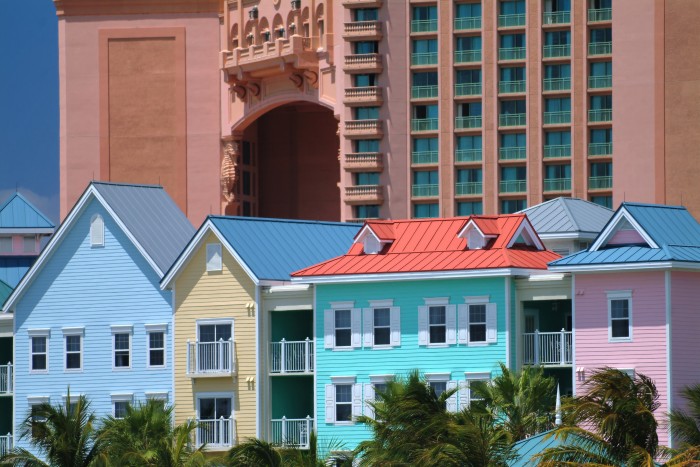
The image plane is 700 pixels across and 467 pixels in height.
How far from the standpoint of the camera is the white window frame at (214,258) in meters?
89.9

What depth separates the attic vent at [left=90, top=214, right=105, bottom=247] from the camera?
94000 millimetres

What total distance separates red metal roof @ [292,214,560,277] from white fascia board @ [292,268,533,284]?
19 centimetres

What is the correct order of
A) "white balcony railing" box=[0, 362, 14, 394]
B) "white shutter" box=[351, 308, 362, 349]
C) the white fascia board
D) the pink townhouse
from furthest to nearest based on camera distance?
"white balcony railing" box=[0, 362, 14, 394] < "white shutter" box=[351, 308, 362, 349] < the white fascia board < the pink townhouse

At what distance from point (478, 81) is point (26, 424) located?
73.7m

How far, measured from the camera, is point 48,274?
95500 mm

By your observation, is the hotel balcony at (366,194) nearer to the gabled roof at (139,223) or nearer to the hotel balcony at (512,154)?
the hotel balcony at (512,154)

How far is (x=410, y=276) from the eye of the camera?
83.9 meters

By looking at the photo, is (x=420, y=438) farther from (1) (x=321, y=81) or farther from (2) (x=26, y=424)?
(1) (x=321, y=81)

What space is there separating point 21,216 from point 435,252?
36.4 metres

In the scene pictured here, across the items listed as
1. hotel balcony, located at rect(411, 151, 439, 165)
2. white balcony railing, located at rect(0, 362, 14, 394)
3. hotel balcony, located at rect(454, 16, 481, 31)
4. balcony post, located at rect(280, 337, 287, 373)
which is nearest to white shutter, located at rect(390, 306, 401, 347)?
balcony post, located at rect(280, 337, 287, 373)

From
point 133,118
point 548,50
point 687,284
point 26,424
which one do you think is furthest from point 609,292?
point 133,118

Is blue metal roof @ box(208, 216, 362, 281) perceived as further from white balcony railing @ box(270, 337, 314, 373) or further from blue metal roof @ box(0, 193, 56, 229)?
blue metal roof @ box(0, 193, 56, 229)

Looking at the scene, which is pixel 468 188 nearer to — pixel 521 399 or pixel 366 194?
pixel 366 194

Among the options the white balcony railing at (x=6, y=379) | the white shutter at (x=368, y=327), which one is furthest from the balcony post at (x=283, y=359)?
the white balcony railing at (x=6, y=379)
